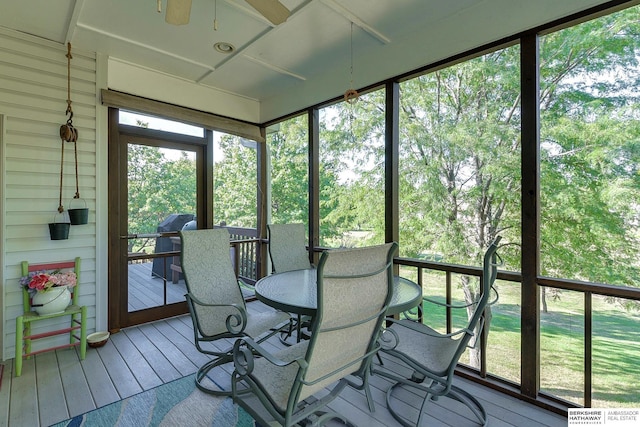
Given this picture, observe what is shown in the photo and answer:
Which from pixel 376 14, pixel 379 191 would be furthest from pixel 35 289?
pixel 379 191

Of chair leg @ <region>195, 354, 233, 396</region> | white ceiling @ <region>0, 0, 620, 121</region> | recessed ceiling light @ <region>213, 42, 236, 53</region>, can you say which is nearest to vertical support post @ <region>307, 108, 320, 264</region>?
white ceiling @ <region>0, 0, 620, 121</region>

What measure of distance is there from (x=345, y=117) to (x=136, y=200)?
4.20 metres

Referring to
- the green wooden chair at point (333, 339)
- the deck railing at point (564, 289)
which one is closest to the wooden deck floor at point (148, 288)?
the green wooden chair at point (333, 339)

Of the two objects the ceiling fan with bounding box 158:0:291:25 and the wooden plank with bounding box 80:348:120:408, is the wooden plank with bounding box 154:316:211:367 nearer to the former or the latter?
the wooden plank with bounding box 80:348:120:408

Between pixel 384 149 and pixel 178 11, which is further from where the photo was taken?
pixel 384 149

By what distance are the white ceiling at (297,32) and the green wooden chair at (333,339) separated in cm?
208

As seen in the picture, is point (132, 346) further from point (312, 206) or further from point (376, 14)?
point (376, 14)

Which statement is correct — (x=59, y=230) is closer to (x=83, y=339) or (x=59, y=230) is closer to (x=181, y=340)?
(x=83, y=339)

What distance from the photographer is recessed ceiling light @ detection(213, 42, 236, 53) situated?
2852 mm

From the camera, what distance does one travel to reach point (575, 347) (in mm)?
4098

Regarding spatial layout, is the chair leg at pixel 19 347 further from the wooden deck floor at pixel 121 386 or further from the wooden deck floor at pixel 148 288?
the wooden deck floor at pixel 148 288

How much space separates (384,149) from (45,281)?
3.32m

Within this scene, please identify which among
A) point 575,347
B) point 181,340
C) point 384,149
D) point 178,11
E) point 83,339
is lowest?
point 575,347

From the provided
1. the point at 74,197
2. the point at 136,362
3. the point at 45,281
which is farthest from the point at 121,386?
the point at 74,197
